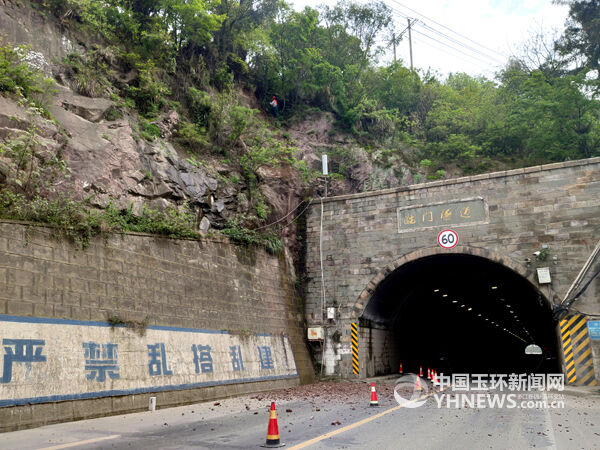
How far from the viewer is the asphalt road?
650 cm

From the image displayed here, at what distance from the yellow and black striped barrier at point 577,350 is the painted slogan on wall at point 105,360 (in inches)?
391

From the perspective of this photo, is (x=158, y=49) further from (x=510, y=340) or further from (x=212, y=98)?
(x=510, y=340)

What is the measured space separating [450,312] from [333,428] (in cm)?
2762

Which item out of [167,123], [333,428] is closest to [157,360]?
[333,428]

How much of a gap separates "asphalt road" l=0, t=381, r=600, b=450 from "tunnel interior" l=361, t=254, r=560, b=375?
888 centimetres

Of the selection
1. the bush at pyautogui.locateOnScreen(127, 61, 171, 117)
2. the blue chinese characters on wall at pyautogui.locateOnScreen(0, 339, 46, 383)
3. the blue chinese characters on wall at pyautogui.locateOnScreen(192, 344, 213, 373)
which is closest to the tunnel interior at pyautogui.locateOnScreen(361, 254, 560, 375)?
the blue chinese characters on wall at pyautogui.locateOnScreen(192, 344, 213, 373)

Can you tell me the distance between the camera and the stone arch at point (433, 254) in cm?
1706

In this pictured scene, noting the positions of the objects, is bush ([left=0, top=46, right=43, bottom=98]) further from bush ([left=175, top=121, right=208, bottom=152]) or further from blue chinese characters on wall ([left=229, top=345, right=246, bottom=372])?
blue chinese characters on wall ([left=229, top=345, right=246, bottom=372])

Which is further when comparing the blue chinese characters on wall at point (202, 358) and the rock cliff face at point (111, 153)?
the rock cliff face at point (111, 153)

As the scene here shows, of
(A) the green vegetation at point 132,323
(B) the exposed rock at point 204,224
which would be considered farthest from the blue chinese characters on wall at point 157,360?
(B) the exposed rock at point 204,224

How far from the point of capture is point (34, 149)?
37.2 feet

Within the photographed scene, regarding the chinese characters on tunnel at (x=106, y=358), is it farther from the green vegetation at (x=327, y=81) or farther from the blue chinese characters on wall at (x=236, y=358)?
the green vegetation at (x=327, y=81)

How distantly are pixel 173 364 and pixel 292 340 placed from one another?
276 inches

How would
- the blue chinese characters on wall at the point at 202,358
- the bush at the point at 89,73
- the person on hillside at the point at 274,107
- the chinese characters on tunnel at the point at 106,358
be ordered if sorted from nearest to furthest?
the chinese characters on tunnel at the point at 106,358 < the blue chinese characters on wall at the point at 202,358 < the bush at the point at 89,73 < the person on hillside at the point at 274,107
